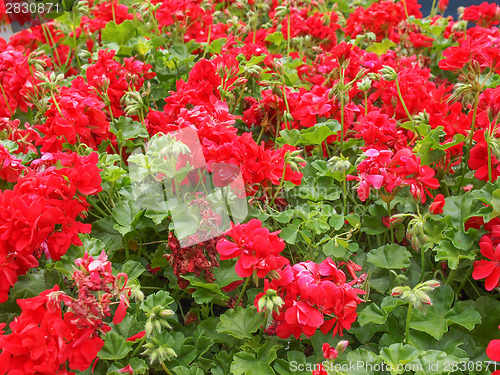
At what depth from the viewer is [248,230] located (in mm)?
1047

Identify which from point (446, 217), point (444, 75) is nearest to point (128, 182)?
point (446, 217)

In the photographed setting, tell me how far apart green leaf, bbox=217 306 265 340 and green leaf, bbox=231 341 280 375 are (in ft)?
0.14

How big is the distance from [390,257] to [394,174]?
22 cm

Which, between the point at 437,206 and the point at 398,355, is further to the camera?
the point at 437,206

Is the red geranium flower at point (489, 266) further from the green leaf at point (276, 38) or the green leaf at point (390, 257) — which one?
the green leaf at point (276, 38)

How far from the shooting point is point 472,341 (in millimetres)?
1149

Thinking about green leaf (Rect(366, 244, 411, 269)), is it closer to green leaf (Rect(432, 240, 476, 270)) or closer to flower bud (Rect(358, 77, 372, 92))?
green leaf (Rect(432, 240, 476, 270))

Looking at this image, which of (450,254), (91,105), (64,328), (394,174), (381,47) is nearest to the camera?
(64,328)

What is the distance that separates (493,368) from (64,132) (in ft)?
4.30

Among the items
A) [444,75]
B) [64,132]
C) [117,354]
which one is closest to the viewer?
[117,354]

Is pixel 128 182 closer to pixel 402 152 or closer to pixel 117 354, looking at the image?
pixel 117 354

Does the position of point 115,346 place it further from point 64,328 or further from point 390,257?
point 390,257

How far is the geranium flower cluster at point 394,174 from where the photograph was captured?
1.25 meters

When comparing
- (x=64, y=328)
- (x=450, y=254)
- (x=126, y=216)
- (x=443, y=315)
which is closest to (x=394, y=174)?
(x=450, y=254)
